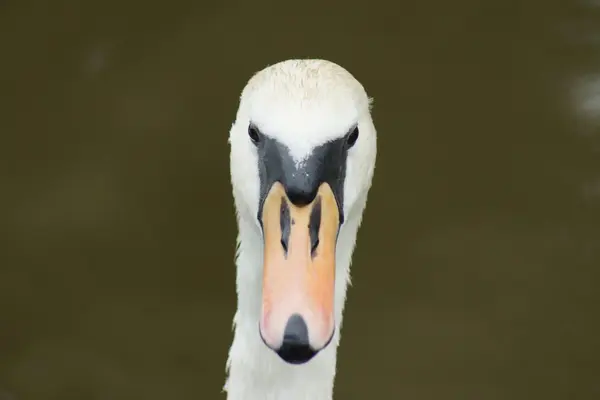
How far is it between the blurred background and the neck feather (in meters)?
1.29

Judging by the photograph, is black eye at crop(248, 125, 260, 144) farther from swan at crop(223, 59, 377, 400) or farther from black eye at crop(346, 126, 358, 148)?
black eye at crop(346, 126, 358, 148)

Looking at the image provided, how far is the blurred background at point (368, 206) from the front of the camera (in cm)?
405

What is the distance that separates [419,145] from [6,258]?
1.69m

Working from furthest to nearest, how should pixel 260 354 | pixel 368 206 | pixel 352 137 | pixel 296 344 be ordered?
pixel 368 206
pixel 260 354
pixel 352 137
pixel 296 344

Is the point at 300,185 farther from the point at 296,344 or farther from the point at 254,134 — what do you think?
the point at 296,344

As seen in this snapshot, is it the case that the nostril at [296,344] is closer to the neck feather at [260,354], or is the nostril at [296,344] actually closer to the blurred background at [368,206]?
the neck feather at [260,354]

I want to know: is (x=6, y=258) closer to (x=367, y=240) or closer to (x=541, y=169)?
(x=367, y=240)

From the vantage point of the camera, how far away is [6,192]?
→ 14.0 ft

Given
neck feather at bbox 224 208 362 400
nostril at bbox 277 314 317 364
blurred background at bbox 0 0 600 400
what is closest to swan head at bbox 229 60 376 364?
nostril at bbox 277 314 317 364

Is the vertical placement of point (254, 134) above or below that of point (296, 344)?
above

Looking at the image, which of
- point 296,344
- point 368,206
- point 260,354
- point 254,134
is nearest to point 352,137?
point 254,134

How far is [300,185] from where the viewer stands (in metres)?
2.11

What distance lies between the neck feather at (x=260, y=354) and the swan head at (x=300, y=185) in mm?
241

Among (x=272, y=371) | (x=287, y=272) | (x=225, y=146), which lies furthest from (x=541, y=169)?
(x=287, y=272)
